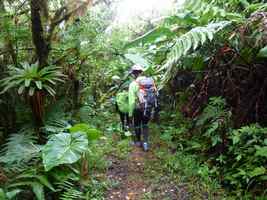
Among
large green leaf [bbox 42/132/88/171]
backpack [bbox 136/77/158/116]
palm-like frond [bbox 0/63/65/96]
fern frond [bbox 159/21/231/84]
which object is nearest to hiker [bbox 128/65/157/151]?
backpack [bbox 136/77/158/116]

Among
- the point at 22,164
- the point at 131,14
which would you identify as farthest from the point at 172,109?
the point at 131,14

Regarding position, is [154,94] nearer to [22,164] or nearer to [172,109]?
[172,109]

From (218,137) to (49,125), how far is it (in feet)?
7.77

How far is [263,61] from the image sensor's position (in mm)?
4848

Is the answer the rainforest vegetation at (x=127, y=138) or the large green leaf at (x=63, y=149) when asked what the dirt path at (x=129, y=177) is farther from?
the large green leaf at (x=63, y=149)

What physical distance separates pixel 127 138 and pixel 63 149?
2775 mm

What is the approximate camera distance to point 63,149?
13.5 feet

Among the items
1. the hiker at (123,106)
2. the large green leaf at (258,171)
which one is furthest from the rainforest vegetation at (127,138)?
the hiker at (123,106)

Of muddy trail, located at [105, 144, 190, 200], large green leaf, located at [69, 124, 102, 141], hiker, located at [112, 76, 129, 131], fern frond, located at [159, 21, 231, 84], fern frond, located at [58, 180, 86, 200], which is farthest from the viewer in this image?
hiker, located at [112, 76, 129, 131]

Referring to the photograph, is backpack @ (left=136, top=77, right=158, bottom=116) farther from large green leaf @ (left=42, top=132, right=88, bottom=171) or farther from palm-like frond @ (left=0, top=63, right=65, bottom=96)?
large green leaf @ (left=42, top=132, right=88, bottom=171)

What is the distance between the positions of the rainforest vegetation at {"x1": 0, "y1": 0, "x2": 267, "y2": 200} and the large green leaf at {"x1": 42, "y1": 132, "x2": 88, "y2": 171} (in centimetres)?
1

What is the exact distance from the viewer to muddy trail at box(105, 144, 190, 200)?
4.49 m

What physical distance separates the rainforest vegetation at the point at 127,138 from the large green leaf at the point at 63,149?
0.04 feet

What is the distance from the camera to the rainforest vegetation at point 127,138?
164 inches
